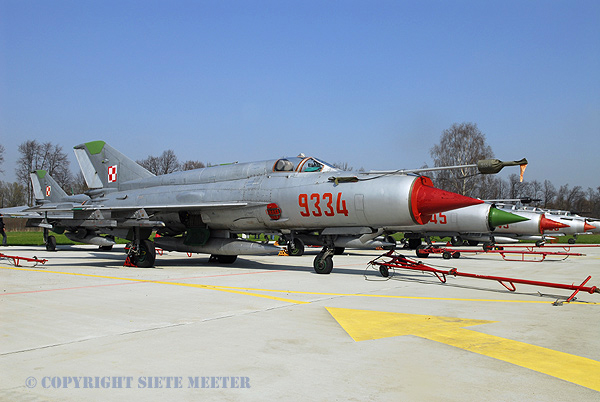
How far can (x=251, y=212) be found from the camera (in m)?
12.8

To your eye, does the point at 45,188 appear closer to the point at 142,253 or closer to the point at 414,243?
the point at 142,253

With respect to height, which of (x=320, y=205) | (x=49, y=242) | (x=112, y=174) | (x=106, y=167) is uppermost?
(x=106, y=167)

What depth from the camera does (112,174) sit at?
16.7m

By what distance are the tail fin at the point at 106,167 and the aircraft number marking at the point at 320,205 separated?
707cm

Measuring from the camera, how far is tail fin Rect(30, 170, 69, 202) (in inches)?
917

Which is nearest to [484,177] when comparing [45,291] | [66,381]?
[45,291]

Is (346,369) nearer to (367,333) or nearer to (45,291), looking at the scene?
(367,333)

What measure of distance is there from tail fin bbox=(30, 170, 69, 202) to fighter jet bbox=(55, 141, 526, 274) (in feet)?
25.2

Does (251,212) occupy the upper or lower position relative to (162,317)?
upper

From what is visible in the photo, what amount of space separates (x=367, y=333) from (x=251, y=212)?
7.64 metres

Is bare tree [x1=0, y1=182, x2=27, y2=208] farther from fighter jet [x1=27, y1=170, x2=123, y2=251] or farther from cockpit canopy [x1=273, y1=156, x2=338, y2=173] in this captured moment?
cockpit canopy [x1=273, y1=156, x2=338, y2=173]

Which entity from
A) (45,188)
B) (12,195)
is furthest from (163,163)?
(45,188)

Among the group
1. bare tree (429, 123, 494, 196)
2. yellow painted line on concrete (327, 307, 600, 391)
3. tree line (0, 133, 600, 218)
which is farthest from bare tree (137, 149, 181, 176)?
yellow painted line on concrete (327, 307, 600, 391)

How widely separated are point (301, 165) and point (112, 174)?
25.2ft
